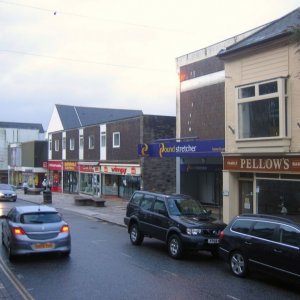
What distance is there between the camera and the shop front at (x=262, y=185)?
16955 mm

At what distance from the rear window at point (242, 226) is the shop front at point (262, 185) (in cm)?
424

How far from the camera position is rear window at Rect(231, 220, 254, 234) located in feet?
37.7

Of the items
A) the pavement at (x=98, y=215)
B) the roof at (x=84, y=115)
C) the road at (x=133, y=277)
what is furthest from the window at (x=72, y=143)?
the road at (x=133, y=277)

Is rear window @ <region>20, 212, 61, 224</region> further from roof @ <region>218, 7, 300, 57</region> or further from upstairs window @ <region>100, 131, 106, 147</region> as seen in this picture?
upstairs window @ <region>100, 131, 106, 147</region>

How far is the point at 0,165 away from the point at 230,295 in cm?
7698

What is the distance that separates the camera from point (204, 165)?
1096 inches

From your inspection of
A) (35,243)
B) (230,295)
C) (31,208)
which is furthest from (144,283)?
(31,208)

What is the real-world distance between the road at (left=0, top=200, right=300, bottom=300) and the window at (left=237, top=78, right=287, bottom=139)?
5.52 metres

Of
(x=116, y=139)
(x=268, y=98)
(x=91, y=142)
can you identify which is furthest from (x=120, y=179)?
(x=268, y=98)

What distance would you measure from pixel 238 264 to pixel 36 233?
534 cm

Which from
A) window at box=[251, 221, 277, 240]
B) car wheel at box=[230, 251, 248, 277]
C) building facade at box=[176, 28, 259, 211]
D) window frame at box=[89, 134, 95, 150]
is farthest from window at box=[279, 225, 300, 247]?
window frame at box=[89, 134, 95, 150]

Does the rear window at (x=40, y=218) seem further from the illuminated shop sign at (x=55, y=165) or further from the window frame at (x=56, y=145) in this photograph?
the window frame at (x=56, y=145)

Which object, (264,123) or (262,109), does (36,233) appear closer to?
(264,123)

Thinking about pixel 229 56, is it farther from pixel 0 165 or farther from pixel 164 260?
pixel 0 165
